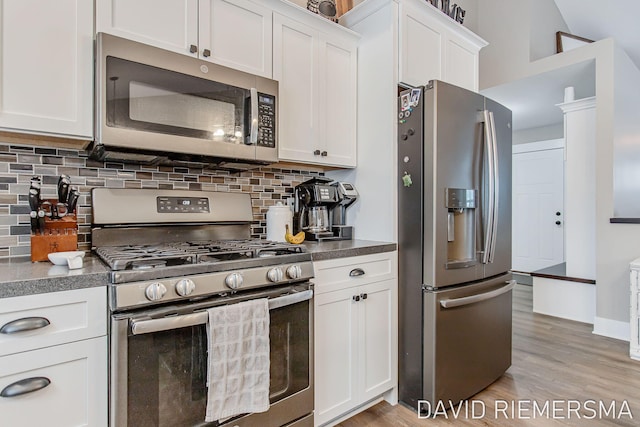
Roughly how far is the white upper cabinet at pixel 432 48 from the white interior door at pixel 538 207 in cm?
342

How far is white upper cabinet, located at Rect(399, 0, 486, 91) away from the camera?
6.95ft

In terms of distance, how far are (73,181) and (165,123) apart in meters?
0.53

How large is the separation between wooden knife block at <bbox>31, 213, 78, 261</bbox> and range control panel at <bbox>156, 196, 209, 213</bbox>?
15.2 inches

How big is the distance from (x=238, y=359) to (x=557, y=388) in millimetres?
2087

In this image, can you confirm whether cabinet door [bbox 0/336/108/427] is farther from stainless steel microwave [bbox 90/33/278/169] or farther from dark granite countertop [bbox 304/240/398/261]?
dark granite countertop [bbox 304/240/398/261]

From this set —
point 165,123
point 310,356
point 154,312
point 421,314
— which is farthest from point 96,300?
point 421,314

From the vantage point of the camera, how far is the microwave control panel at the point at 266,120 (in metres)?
1.77

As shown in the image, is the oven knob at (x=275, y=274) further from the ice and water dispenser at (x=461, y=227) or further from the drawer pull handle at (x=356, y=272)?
the ice and water dispenser at (x=461, y=227)

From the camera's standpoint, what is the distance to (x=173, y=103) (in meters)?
1.54

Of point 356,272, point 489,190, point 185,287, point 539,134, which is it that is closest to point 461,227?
point 489,190

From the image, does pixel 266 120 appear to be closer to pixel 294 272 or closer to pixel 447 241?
pixel 294 272

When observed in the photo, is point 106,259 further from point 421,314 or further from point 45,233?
Answer: point 421,314

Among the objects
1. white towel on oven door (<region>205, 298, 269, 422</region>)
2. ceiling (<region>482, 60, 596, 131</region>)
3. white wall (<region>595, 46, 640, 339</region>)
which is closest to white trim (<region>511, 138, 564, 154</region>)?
ceiling (<region>482, 60, 596, 131</region>)

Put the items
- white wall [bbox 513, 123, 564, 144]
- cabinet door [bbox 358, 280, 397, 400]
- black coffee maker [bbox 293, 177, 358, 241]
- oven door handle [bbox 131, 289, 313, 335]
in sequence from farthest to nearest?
white wall [bbox 513, 123, 564, 144]
black coffee maker [bbox 293, 177, 358, 241]
cabinet door [bbox 358, 280, 397, 400]
oven door handle [bbox 131, 289, 313, 335]
